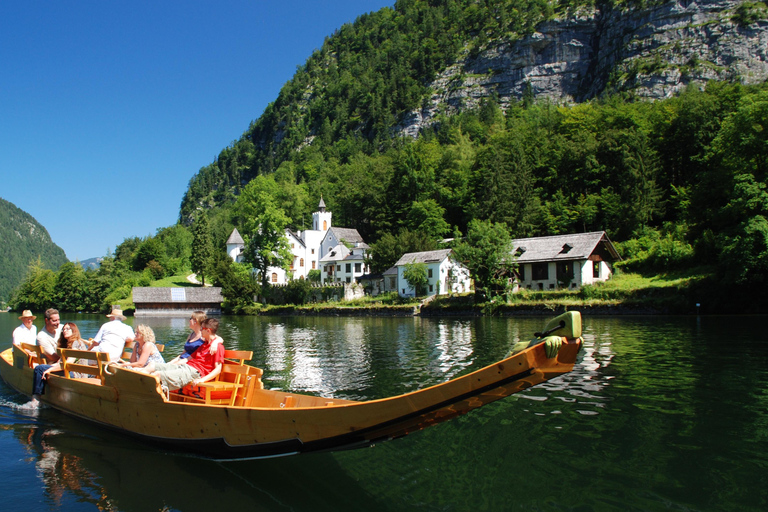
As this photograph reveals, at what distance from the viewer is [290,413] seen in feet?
23.3

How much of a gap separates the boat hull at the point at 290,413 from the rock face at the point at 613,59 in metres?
111

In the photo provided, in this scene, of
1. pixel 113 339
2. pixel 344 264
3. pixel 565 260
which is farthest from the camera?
pixel 344 264

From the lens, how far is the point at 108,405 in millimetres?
10055

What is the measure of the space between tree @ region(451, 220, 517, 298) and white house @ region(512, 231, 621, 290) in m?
4.69

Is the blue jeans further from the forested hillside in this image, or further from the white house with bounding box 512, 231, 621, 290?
the white house with bounding box 512, 231, 621, 290

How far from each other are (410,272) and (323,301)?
14964mm

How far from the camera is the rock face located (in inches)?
4075

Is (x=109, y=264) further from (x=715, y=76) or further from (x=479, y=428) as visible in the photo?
(x=715, y=76)

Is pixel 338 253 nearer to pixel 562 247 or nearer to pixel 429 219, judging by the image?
pixel 429 219

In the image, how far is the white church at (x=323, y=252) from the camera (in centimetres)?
7803

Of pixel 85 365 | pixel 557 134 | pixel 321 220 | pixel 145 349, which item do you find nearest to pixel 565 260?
pixel 557 134

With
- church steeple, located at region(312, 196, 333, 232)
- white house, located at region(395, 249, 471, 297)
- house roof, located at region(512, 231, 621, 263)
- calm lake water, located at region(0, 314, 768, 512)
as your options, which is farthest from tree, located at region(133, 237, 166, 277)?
calm lake water, located at region(0, 314, 768, 512)

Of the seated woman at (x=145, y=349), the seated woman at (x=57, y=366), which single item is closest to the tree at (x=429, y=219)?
the seated woman at (x=57, y=366)

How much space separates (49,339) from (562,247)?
160 ft
